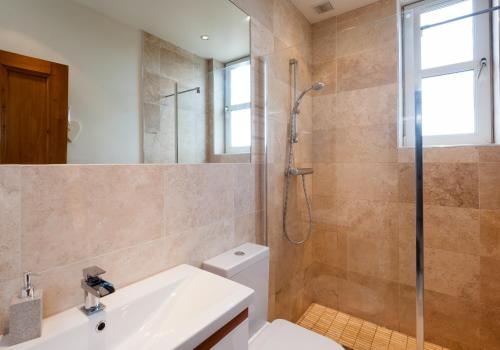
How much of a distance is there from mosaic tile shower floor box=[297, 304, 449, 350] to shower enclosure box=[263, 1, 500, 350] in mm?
16

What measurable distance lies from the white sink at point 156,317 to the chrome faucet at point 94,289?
2cm

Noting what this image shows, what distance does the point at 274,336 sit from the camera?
4.20 feet

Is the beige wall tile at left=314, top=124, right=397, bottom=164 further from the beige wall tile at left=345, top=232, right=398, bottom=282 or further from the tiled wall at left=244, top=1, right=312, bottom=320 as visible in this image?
the beige wall tile at left=345, top=232, right=398, bottom=282

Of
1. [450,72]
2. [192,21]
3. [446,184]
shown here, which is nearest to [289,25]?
[192,21]

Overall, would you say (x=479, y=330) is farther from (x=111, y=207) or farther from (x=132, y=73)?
(x=132, y=73)

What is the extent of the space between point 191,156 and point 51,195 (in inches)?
22.4

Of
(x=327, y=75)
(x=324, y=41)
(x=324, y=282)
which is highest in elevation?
(x=324, y=41)

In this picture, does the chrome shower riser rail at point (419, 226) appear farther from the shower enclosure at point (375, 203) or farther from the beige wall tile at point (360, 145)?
the beige wall tile at point (360, 145)

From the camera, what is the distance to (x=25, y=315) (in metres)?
0.65

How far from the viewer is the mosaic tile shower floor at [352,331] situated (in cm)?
173

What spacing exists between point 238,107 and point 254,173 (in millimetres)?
406

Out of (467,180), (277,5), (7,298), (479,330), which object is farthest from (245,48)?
(479,330)

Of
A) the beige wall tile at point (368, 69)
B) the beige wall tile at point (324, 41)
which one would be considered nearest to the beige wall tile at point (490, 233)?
the beige wall tile at point (368, 69)

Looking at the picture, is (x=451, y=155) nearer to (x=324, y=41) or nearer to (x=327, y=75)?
(x=327, y=75)
